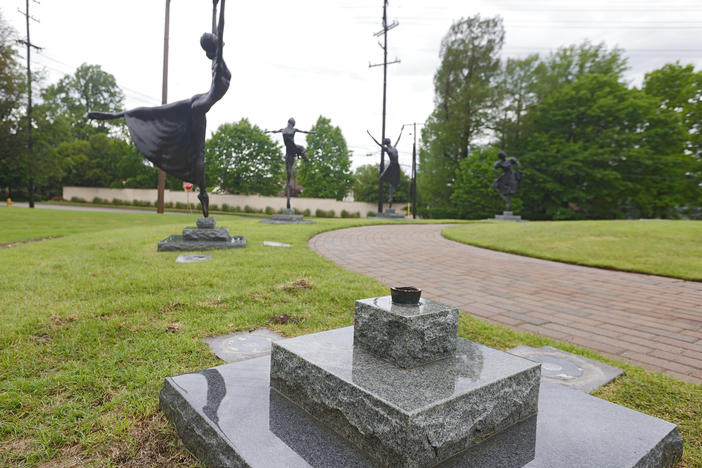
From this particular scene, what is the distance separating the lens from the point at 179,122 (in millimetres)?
6742

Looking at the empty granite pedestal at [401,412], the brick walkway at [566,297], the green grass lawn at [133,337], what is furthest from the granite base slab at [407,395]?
the brick walkway at [566,297]

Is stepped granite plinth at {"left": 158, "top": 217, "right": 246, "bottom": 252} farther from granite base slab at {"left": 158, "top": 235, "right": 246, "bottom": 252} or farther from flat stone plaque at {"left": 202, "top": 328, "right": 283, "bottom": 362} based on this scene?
flat stone plaque at {"left": 202, "top": 328, "right": 283, "bottom": 362}

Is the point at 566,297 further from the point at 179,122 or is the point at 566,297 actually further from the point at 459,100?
the point at 459,100

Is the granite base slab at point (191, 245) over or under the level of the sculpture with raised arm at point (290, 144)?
under

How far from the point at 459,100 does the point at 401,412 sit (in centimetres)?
3342

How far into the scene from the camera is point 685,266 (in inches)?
252

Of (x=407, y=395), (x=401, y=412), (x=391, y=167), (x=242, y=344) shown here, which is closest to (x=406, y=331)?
(x=407, y=395)

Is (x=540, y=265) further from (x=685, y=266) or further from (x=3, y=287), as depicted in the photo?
(x=3, y=287)

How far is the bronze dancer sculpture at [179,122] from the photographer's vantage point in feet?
21.1

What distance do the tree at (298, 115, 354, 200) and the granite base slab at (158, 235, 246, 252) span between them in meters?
32.3

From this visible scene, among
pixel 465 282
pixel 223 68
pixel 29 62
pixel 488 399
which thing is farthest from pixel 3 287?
pixel 29 62

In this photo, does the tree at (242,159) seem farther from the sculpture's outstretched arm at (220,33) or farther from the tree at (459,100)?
the sculpture's outstretched arm at (220,33)

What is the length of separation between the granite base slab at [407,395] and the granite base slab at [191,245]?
568 centimetres

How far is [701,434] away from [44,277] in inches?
252
